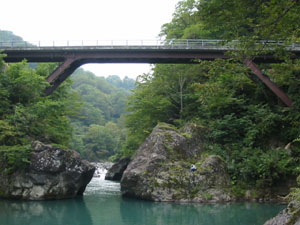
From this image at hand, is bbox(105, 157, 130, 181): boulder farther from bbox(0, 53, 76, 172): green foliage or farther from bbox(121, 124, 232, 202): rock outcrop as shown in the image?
bbox(121, 124, 232, 202): rock outcrop

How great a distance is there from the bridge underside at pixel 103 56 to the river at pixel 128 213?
846 cm

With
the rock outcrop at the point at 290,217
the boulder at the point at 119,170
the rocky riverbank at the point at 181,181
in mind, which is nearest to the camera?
the rock outcrop at the point at 290,217

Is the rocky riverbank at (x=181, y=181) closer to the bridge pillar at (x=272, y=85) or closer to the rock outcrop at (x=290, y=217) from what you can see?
the bridge pillar at (x=272, y=85)

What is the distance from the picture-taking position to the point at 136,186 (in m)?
15.0

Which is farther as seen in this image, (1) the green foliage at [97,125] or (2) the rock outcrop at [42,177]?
(1) the green foliage at [97,125]

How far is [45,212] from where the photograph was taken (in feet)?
39.4

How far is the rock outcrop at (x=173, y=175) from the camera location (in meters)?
14.5

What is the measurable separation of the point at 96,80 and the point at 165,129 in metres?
Result: 111

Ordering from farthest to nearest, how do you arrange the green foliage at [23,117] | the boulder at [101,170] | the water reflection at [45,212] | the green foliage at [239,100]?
1. the boulder at [101,170]
2. the green foliage at [23,117]
3. the water reflection at [45,212]
4. the green foliage at [239,100]

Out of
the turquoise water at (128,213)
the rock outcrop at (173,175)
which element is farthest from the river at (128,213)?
the rock outcrop at (173,175)

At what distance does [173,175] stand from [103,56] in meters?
9.60

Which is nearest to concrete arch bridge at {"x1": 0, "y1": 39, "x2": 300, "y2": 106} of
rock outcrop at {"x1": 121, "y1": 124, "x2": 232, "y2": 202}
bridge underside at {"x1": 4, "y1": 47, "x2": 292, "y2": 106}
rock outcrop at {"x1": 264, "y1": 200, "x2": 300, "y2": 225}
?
bridge underside at {"x1": 4, "y1": 47, "x2": 292, "y2": 106}

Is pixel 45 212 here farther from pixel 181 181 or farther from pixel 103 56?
pixel 103 56

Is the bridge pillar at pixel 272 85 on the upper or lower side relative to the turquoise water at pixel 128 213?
upper
